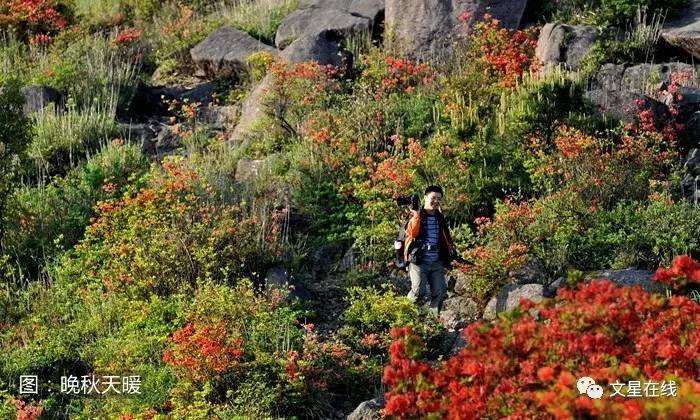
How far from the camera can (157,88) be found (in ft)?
61.8

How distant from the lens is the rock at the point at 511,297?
1015 centimetres

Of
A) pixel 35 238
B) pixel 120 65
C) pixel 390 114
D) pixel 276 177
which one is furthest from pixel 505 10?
pixel 35 238

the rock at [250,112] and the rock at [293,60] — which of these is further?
the rock at [293,60]

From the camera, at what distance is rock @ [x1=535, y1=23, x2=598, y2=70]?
15.7 metres

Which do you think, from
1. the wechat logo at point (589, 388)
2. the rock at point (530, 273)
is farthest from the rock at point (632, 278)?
the wechat logo at point (589, 388)

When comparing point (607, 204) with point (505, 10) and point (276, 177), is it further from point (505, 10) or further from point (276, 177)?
point (505, 10)

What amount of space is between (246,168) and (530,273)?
4796 mm

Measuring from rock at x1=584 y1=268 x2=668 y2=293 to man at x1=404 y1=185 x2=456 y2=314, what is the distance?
4.62 feet

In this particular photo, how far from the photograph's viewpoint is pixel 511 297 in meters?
10.3

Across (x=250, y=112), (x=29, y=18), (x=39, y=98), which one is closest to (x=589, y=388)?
(x=250, y=112)

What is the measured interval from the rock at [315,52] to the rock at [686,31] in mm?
4862

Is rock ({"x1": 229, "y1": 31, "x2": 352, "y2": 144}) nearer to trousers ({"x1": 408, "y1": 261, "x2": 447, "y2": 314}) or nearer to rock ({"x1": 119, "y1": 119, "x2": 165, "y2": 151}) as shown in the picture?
rock ({"x1": 119, "y1": 119, "x2": 165, "y2": 151})

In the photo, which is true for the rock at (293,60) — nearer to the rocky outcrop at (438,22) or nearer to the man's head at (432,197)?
the rocky outcrop at (438,22)

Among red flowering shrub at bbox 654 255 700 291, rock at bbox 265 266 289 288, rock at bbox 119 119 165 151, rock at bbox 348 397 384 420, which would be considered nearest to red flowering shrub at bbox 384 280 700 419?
red flowering shrub at bbox 654 255 700 291
